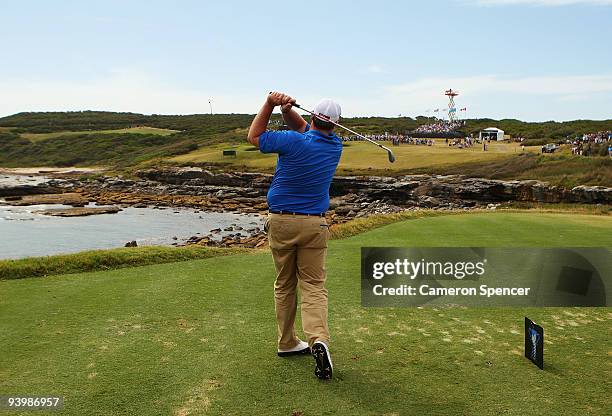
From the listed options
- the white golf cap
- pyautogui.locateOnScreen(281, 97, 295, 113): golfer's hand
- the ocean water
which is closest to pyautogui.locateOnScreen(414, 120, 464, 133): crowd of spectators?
the ocean water

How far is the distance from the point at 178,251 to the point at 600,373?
9191 millimetres

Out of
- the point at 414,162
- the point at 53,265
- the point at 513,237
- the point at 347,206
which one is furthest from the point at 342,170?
the point at 53,265

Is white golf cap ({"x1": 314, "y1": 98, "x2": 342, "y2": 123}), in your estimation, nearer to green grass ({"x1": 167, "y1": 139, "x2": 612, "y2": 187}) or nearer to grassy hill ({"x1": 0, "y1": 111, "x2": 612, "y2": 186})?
grassy hill ({"x1": 0, "y1": 111, "x2": 612, "y2": 186})

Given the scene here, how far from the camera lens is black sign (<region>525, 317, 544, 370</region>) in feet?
17.0

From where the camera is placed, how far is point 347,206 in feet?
165

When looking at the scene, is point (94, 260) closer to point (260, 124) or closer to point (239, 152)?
point (260, 124)

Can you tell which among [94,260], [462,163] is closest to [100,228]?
[94,260]

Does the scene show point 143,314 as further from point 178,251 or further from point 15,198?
point 15,198

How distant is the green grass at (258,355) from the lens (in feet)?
14.6

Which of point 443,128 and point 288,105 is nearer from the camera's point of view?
point 288,105

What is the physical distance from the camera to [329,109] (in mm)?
5418

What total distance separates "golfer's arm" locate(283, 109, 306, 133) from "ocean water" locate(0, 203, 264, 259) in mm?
25901

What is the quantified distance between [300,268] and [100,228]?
36881mm

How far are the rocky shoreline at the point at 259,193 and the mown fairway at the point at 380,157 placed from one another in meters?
5.73
